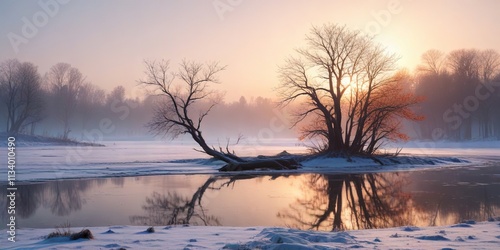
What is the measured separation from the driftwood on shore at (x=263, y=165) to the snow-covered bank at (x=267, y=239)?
68.1ft

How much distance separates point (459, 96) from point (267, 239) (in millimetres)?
84130

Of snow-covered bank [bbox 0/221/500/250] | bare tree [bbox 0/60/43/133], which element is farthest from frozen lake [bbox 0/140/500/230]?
bare tree [bbox 0/60/43/133]

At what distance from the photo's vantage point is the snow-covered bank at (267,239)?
8.70 m

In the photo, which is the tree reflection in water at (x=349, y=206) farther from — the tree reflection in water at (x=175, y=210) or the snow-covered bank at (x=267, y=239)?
the tree reflection in water at (x=175, y=210)

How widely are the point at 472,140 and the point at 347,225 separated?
8123cm

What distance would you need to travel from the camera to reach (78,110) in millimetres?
122250

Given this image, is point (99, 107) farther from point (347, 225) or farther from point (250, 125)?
point (347, 225)

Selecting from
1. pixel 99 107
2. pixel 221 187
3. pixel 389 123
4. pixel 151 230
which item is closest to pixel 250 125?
pixel 99 107

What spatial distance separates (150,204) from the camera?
16297 millimetres

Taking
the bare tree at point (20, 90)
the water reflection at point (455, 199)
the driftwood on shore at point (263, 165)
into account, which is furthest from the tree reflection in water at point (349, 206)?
the bare tree at point (20, 90)

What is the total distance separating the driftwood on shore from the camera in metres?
31.8

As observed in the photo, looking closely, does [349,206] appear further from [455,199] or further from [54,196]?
[54,196]

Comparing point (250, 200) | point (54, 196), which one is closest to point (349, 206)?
point (250, 200)

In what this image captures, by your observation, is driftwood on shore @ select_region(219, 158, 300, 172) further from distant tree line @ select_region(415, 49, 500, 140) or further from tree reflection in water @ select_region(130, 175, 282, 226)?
distant tree line @ select_region(415, 49, 500, 140)
